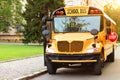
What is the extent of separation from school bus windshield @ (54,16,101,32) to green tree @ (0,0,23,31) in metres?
50.1

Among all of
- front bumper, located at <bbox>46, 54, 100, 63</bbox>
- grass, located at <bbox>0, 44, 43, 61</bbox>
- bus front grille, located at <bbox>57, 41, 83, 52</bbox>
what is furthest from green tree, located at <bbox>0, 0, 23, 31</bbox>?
front bumper, located at <bbox>46, 54, 100, 63</bbox>

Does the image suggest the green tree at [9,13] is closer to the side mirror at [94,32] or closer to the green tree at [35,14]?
the green tree at [35,14]

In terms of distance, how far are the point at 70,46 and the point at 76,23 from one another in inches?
69.7

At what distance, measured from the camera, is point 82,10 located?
18469 millimetres

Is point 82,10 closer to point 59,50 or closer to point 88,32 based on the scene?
point 88,32

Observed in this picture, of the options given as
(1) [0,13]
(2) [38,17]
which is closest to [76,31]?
(2) [38,17]

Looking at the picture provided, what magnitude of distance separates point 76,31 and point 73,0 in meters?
80.0

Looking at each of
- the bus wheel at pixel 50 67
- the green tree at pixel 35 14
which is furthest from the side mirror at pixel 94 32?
the green tree at pixel 35 14

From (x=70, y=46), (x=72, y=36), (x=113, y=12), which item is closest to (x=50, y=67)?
(x=70, y=46)

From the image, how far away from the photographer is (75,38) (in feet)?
56.3

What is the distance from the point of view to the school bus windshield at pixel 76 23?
59.8ft

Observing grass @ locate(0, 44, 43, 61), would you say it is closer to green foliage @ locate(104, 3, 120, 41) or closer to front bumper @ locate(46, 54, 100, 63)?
front bumper @ locate(46, 54, 100, 63)

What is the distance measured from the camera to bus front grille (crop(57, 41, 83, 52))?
55.5 feet

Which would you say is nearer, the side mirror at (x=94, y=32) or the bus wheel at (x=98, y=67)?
the bus wheel at (x=98, y=67)
